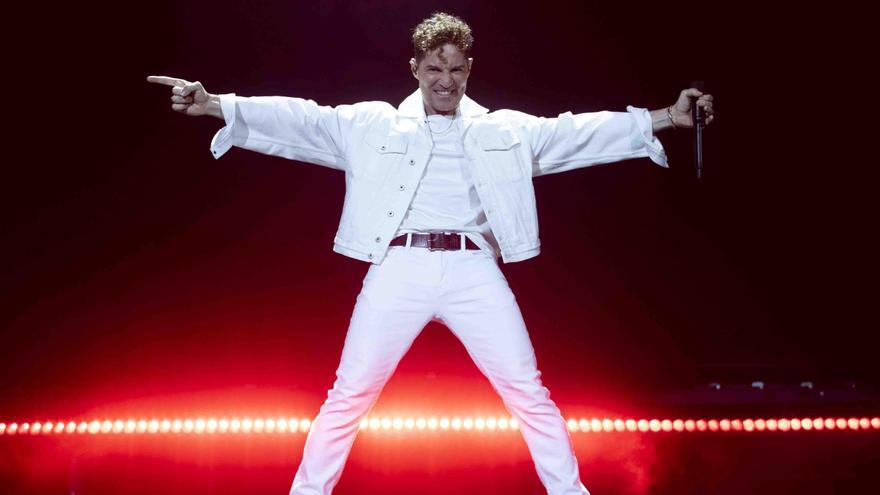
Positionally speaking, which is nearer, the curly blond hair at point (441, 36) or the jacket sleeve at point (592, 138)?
the curly blond hair at point (441, 36)

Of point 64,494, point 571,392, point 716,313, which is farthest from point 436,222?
point 716,313

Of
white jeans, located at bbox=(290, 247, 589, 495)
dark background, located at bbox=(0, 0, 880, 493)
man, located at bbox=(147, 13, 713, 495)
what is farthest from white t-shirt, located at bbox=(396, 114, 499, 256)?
dark background, located at bbox=(0, 0, 880, 493)

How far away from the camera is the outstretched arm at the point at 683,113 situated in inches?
104

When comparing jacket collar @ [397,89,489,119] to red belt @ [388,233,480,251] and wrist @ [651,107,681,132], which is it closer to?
red belt @ [388,233,480,251]

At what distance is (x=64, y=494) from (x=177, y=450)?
483 millimetres

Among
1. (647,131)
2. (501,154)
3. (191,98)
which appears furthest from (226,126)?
(647,131)

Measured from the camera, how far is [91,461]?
311cm

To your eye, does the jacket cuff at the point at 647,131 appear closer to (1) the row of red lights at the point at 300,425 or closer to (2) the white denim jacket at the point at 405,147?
(2) the white denim jacket at the point at 405,147

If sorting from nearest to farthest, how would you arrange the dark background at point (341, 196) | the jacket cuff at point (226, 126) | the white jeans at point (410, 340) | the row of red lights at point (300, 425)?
the white jeans at point (410, 340) < the jacket cuff at point (226, 126) < the row of red lights at point (300, 425) < the dark background at point (341, 196)

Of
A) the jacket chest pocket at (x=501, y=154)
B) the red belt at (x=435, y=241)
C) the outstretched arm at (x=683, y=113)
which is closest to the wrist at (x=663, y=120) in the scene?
the outstretched arm at (x=683, y=113)

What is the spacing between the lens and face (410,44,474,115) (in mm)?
2660

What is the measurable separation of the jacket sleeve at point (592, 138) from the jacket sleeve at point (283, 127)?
717 mm

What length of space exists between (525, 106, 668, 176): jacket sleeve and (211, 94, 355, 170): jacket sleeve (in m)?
0.72

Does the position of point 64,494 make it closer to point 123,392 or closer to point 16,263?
point 123,392
